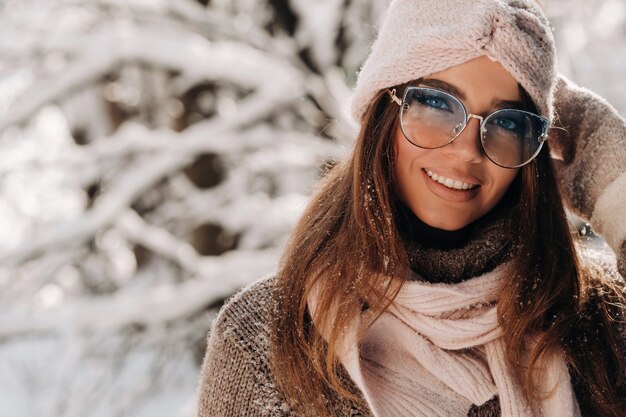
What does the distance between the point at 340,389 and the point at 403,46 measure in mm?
796

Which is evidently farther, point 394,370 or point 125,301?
point 125,301

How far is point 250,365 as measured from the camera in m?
1.71

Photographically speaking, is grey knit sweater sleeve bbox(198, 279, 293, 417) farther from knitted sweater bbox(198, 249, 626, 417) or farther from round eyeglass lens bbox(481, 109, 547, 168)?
round eyeglass lens bbox(481, 109, 547, 168)

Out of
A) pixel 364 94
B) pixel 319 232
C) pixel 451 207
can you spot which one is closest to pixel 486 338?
pixel 451 207

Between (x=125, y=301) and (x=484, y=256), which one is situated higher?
(x=484, y=256)

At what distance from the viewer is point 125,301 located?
11.3 ft

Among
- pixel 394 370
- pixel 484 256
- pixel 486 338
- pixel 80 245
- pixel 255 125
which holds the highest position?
pixel 484 256

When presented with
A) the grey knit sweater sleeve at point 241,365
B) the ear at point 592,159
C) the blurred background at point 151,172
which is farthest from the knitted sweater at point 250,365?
the blurred background at point 151,172

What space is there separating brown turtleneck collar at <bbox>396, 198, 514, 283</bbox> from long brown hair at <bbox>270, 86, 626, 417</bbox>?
4 centimetres

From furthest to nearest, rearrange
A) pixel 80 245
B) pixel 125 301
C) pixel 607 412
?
pixel 80 245 → pixel 125 301 → pixel 607 412

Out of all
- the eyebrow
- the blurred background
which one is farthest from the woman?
the blurred background

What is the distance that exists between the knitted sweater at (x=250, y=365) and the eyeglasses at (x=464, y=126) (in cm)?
46

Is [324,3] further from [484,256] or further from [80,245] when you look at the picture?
[484,256]

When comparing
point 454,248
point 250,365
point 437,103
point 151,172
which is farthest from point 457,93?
point 151,172
